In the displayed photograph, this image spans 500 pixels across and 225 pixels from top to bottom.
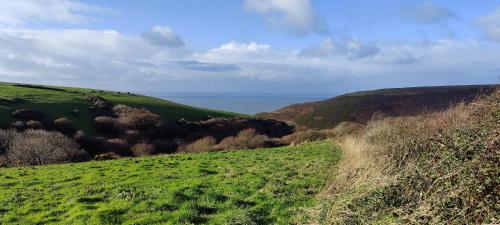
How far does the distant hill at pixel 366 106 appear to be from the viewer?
9425cm

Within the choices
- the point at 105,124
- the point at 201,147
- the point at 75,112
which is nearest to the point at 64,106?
the point at 75,112

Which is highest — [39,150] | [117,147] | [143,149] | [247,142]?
[39,150]

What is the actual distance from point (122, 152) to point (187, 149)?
24.1 ft

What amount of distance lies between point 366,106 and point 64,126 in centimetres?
6949

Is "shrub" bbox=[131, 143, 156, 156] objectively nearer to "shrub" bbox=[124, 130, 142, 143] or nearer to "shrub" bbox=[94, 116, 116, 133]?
"shrub" bbox=[124, 130, 142, 143]

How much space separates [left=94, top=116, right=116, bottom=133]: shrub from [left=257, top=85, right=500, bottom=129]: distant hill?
44.7 metres

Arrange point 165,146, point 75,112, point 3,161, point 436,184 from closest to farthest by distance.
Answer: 1. point 436,184
2. point 3,161
3. point 165,146
4. point 75,112

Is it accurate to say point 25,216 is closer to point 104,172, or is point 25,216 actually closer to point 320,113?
point 104,172

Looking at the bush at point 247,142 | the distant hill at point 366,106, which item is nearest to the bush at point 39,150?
the bush at point 247,142

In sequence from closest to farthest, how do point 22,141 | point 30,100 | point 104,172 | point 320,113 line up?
1. point 104,172
2. point 22,141
3. point 30,100
4. point 320,113

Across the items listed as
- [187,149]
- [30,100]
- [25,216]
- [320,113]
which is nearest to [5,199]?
[25,216]

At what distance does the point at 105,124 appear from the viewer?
59.8 metres

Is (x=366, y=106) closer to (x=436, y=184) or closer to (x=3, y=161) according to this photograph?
(x=3, y=161)

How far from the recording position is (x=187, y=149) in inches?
1932
